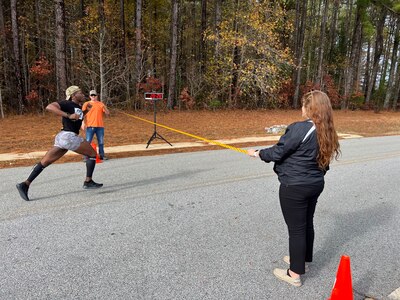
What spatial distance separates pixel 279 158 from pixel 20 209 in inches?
157

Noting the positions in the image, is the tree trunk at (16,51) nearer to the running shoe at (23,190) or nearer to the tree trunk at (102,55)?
the tree trunk at (102,55)

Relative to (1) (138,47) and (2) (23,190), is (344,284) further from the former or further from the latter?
(1) (138,47)

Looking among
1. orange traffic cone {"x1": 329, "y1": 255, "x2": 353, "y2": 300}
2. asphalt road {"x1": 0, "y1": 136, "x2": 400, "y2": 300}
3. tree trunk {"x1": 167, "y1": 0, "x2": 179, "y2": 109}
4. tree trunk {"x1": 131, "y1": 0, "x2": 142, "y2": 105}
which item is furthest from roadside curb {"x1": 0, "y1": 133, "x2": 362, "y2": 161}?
tree trunk {"x1": 131, "y1": 0, "x2": 142, "y2": 105}

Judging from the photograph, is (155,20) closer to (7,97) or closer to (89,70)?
(89,70)

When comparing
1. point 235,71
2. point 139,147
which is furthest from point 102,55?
point 139,147

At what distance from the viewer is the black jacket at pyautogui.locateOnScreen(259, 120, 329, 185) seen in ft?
9.07

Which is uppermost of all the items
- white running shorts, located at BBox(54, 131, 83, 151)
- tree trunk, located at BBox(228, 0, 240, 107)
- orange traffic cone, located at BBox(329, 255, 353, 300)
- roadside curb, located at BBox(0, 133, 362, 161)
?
tree trunk, located at BBox(228, 0, 240, 107)

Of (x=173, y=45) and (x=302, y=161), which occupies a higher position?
(x=173, y=45)

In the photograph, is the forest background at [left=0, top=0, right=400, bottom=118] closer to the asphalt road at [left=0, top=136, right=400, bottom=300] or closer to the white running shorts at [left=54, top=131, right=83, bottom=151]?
the white running shorts at [left=54, top=131, right=83, bottom=151]

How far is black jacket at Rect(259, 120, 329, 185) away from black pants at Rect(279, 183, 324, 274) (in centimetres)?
7

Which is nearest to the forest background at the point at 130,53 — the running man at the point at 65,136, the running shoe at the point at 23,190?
the running man at the point at 65,136

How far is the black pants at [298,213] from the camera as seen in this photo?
2.87 metres

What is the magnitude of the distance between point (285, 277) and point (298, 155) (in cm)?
123

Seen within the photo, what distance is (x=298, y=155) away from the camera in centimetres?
283
